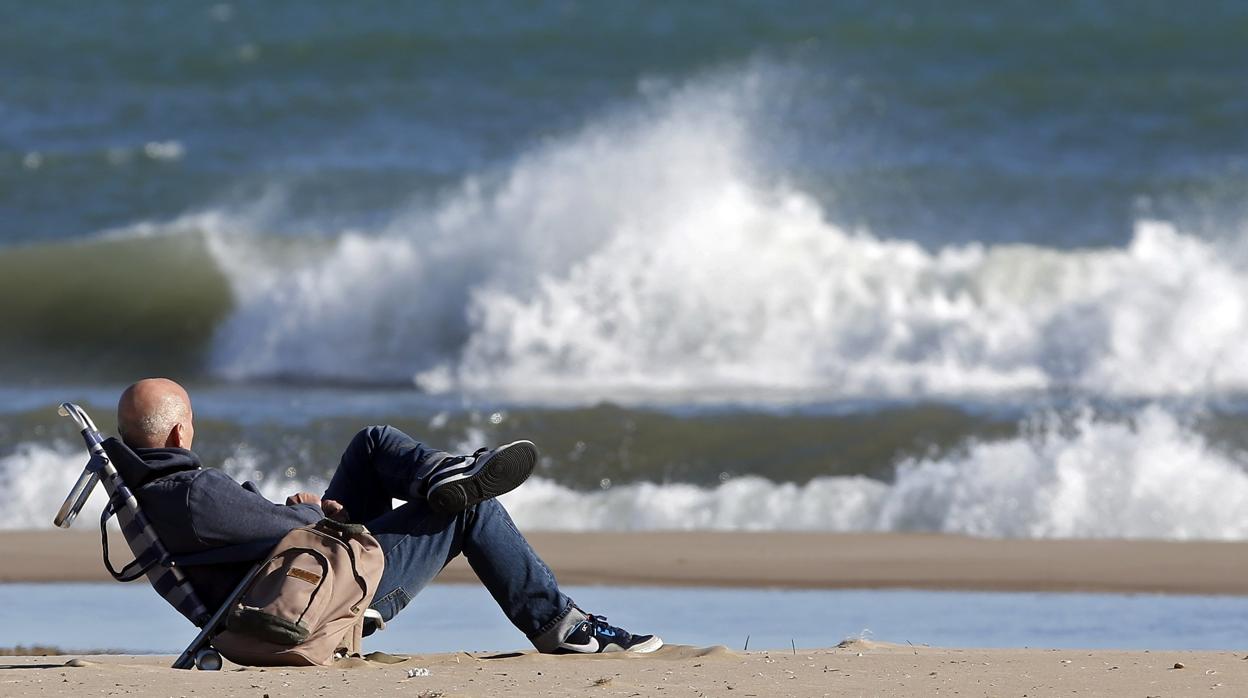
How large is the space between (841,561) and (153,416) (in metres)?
3.86

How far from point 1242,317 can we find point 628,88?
11103 mm

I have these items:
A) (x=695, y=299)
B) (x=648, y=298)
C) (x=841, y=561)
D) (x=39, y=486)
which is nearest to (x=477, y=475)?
(x=841, y=561)

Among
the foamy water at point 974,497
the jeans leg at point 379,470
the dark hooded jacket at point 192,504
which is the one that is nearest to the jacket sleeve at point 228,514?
the dark hooded jacket at point 192,504

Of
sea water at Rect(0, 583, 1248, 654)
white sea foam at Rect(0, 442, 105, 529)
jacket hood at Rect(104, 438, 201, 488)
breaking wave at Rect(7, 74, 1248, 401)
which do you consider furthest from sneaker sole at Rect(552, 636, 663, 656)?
breaking wave at Rect(7, 74, 1248, 401)

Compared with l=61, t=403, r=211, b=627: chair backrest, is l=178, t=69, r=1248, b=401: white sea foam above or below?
above

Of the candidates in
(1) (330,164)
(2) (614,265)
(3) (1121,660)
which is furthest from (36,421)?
(1) (330,164)

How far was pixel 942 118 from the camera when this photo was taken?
853 inches

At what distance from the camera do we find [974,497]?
8.66 metres

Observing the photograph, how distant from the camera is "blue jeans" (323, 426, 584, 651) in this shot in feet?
15.1

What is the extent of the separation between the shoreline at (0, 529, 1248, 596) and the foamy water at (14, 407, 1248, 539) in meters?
0.35

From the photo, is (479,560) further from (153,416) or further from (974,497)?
(974,497)

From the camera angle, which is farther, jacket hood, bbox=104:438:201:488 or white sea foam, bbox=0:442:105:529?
white sea foam, bbox=0:442:105:529

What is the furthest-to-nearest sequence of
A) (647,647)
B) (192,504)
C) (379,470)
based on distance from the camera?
(647,647) → (379,470) → (192,504)

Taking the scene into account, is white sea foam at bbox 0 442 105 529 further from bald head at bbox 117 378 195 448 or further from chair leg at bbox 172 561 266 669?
bald head at bbox 117 378 195 448
